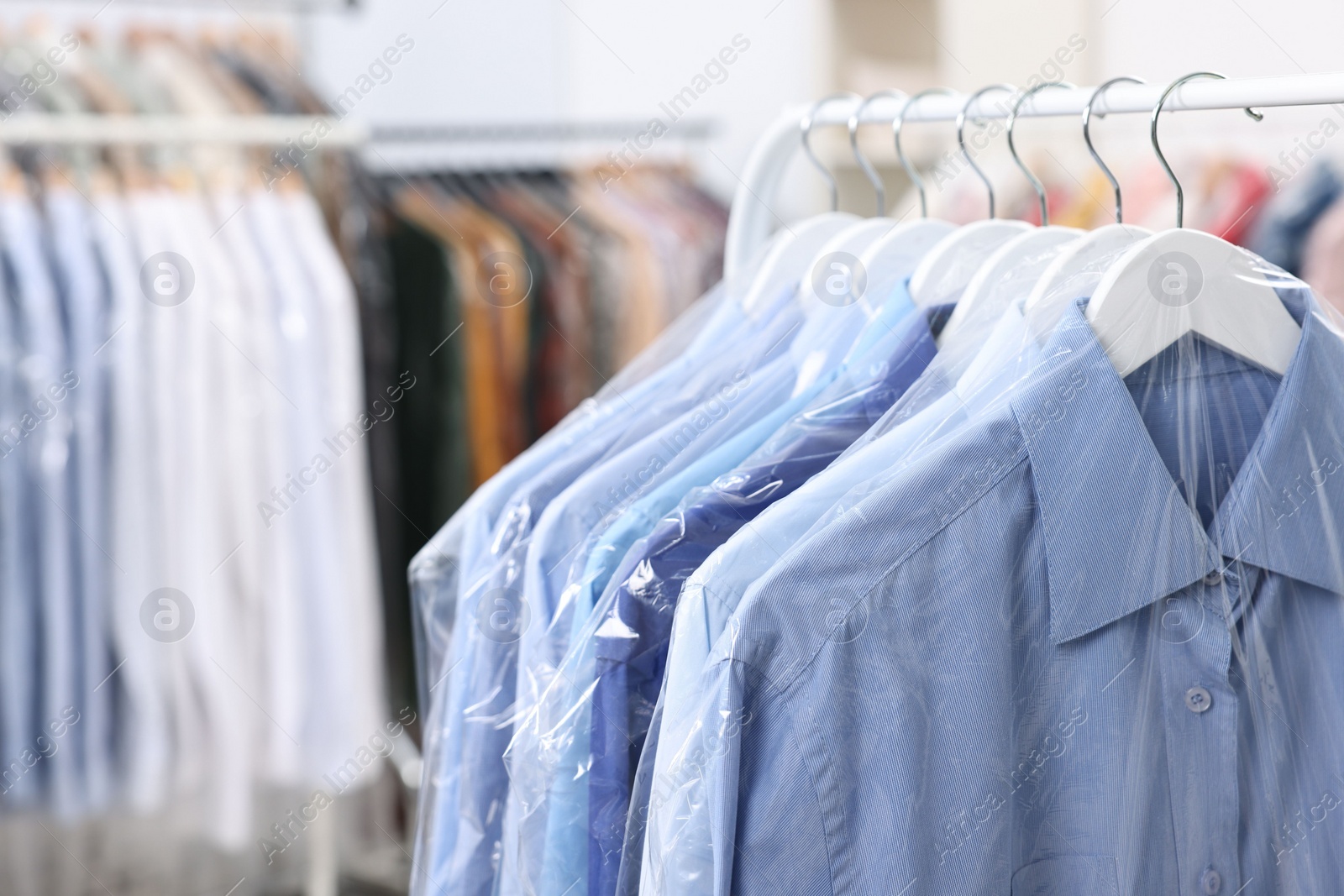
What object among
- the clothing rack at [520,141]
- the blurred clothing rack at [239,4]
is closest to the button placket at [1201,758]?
the clothing rack at [520,141]

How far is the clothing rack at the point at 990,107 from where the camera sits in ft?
2.27

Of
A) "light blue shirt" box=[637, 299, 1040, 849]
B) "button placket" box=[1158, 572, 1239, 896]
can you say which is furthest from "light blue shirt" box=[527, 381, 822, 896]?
"button placket" box=[1158, 572, 1239, 896]

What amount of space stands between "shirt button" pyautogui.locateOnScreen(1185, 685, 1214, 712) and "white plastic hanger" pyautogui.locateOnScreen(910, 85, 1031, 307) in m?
0.32

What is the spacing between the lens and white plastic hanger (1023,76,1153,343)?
0.72 meters

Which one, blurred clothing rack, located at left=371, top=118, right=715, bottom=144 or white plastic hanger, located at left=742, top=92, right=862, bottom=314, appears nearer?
white plastic hanger, located at left=742, top=92, right=862, bottom=314

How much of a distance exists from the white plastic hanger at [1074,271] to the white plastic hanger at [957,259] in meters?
0.09

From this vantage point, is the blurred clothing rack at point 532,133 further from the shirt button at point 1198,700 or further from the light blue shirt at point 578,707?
the shirt button at point 1198,700

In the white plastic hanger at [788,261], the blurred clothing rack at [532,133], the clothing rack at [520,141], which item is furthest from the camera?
the clothing rack at [520,141]

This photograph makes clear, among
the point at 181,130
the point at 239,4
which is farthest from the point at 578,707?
the point at 239,4

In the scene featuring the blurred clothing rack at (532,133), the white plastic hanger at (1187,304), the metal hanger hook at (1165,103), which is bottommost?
the white plastic hanger at (1187,304)

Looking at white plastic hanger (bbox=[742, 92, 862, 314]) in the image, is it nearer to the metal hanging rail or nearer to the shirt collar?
the shirt collar

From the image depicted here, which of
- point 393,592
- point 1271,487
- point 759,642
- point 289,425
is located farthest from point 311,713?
point 1271,487

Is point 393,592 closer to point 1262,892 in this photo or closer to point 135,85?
point 135,85

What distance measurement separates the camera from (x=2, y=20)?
6.94 feet
